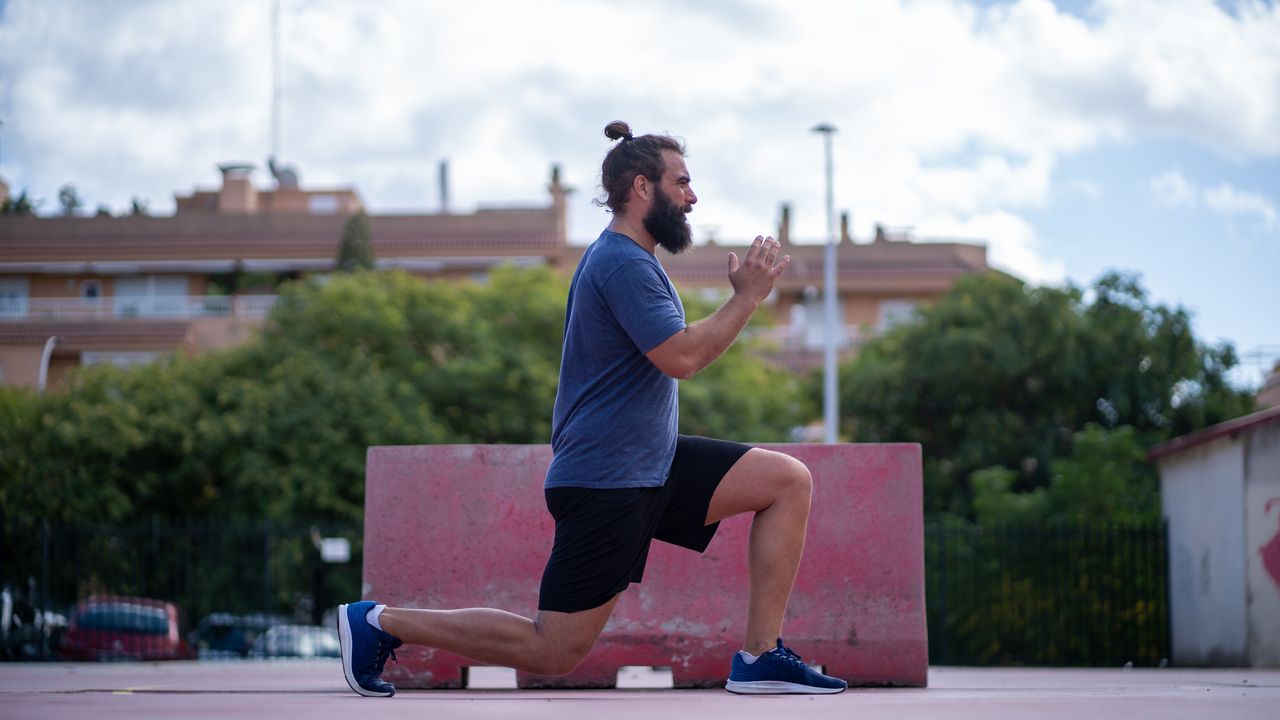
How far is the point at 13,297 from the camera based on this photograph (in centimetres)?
5516

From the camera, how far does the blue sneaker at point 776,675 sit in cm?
526

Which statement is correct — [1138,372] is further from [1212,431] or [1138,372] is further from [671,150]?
[671,150]

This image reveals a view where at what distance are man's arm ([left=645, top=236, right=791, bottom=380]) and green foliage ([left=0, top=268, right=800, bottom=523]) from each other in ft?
84.7

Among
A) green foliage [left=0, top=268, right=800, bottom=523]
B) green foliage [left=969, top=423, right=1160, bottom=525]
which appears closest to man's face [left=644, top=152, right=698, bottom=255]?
green foliage [left=969, top=423, right=1160, bottom=525]

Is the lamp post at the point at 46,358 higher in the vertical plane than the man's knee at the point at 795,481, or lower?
higher

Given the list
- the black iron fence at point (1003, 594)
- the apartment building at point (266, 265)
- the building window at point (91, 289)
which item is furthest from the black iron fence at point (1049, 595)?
the building window at point (91, 289)

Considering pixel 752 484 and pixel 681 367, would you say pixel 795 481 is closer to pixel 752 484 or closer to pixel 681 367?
pixel 752 484

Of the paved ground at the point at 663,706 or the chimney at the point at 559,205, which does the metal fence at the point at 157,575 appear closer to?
the paved ground at the point at 663,706

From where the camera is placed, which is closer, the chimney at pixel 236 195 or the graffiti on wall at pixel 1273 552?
the graffiti on wall at pixel 1273 552

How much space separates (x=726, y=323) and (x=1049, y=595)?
17157 mm

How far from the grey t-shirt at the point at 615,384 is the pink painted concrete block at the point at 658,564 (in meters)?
1.84

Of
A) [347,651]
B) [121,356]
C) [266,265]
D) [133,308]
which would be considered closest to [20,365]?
[121,356]

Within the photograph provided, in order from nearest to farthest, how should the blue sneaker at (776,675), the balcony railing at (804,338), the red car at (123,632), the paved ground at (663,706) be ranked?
the paved ground at (663,706)
the blue sneaker at (776,675)
the red car at (123,632)
the balcony railing at (804,338)

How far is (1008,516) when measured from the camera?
24828 mm
